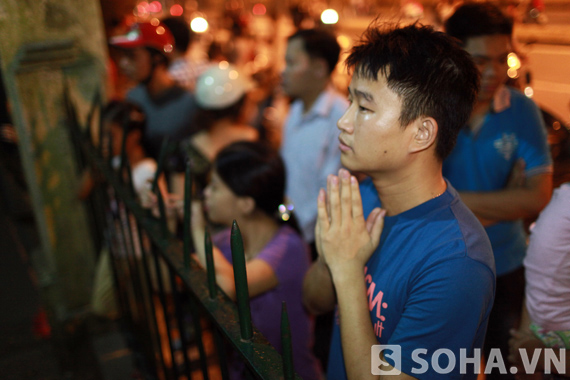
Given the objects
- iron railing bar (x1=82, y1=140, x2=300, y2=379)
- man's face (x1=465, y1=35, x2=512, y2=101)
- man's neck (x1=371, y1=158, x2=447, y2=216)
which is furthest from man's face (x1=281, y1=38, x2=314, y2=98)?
man's neck (x1=371, y1=158, x2=447, y2=216)

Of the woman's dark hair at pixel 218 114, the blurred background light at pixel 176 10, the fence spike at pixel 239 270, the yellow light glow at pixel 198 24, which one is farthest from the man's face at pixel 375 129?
the blurred background light at pixel 176 10

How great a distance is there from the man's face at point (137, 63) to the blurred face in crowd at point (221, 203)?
204cm

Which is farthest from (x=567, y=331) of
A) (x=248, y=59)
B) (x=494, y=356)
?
(x=248, y=59)

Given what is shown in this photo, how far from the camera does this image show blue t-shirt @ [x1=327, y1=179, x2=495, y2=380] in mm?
1026

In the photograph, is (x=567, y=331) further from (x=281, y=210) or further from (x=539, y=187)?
(x=281, y=210)

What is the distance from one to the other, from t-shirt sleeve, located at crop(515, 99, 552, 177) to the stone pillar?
2368mm

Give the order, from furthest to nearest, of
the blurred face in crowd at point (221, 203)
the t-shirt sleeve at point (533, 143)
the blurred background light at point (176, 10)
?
the blurred background light at point (176, 10) → the blurred face in crowd at point (221, 203) → the t-shirt sleeve at point (533, 143)

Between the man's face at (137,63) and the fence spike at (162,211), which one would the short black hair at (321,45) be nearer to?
the man's face at (137,63)

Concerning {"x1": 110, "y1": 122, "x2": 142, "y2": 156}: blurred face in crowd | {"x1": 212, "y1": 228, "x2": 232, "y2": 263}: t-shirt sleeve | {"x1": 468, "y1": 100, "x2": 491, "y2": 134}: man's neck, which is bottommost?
{"x1": 212, "y1": 228, "x2": 232, "y2": 263}: t-shirt sleeve

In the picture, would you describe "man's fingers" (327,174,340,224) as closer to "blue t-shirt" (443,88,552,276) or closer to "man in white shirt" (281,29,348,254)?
"blue t-shirt" (443,88,552,276)

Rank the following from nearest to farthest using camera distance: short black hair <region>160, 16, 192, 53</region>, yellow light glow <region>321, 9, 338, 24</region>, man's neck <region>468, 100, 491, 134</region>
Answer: man's neck <region>468, 100, 491, 134</region> < short black hair <region>160, 16, 192, 53</region> < yellow light glow <region>321, 9, 338, 24</region>

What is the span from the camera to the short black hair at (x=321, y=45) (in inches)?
120

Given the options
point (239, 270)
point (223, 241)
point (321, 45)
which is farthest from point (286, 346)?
point (321, 45)

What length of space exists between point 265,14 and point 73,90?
7.22 m
